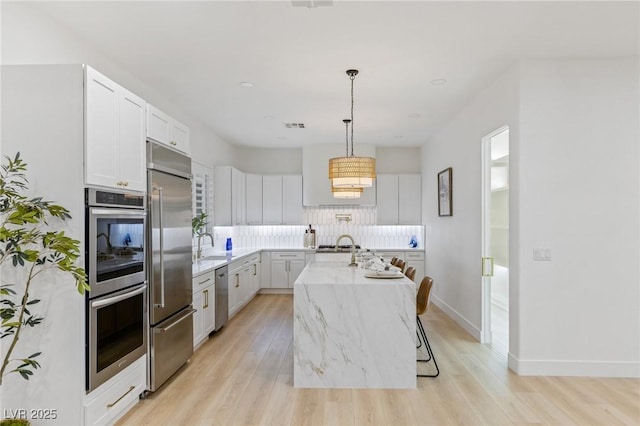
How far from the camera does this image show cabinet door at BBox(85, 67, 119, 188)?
2.54 metres

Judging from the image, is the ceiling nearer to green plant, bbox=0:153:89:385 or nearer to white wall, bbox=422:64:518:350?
white wall, bbox=422:64:518:350

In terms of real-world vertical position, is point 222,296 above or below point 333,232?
below

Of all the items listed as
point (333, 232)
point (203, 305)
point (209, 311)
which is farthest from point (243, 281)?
point (333, 232)

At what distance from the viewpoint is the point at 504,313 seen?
19.8 feet

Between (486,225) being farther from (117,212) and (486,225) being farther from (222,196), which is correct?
(222,196)

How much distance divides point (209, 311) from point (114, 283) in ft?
7.08

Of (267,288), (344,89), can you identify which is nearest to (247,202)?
(267,288)

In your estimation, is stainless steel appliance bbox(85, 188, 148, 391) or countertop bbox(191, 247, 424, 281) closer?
stainless steel appliance bbox(85, 188, 148, 391)

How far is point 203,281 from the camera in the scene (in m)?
4.55

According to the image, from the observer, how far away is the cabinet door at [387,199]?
8.03 meters

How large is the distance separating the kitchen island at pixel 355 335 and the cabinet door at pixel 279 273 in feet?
14.0

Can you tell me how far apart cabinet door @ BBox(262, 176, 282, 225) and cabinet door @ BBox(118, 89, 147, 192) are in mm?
4853

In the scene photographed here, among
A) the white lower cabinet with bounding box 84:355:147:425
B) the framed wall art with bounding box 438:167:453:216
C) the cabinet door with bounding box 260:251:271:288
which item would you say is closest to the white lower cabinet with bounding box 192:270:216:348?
the white lower cabinet with bounding box 84:355:147:425

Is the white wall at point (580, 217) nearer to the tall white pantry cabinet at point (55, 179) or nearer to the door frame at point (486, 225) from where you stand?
the door frame at point (486, 225)
